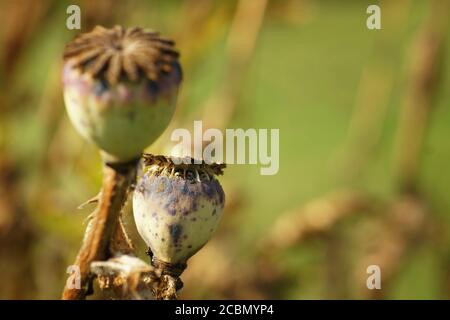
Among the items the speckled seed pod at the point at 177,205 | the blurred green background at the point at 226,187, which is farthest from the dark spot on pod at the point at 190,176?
the blurred green background at the point at 226,187

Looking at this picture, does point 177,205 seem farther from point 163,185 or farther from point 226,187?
point 226,187

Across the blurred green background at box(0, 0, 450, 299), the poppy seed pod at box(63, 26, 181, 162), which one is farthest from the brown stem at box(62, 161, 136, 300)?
the blurred green background at box(0, 0, 450, 299)

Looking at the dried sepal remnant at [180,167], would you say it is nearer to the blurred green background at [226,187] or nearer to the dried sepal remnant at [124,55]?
the dried sepal remnant at [124,55]

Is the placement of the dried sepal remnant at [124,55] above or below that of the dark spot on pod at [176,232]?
above

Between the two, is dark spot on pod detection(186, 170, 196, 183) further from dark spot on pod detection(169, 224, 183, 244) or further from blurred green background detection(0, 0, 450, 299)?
blurred green background detection(0, 0, 450, 299)

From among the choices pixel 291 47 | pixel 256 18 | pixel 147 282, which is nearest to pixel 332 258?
pixel 256 18

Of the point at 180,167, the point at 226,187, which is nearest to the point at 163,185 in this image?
the point at 180,167
